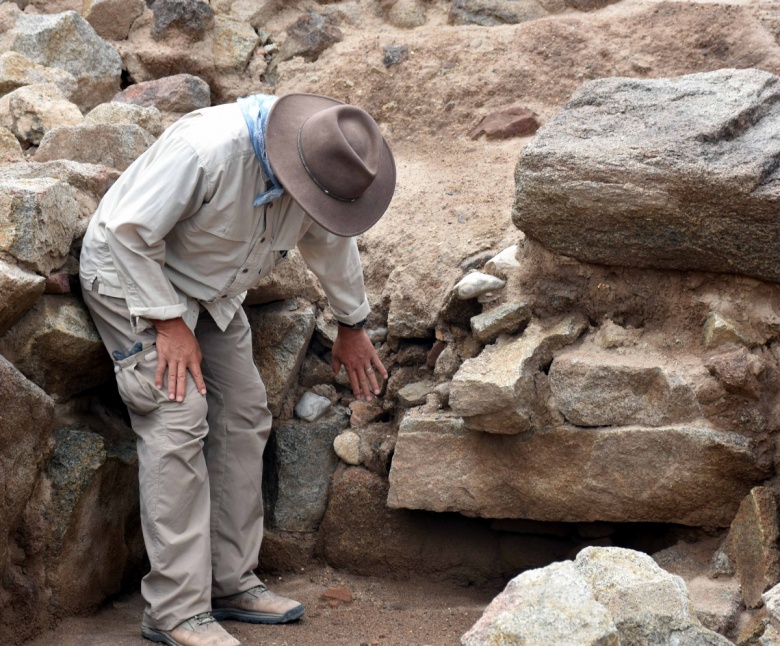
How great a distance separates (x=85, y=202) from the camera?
3.51 meters

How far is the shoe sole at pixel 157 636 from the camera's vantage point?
10.0ft

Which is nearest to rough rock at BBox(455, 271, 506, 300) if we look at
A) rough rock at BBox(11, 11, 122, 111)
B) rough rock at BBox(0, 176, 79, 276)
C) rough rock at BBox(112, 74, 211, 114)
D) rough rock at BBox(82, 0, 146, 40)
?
rough rock at BBox(0, 176, 79, 276)

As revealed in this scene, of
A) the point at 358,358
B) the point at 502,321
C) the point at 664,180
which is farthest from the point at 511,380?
the point at 664,180

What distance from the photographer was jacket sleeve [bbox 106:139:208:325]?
289 cm

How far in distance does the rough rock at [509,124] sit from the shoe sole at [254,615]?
7.94 feet

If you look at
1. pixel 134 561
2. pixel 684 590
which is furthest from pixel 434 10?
pixel 684 590

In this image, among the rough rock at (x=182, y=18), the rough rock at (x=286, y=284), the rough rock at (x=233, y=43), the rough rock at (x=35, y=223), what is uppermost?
the rough rock at (x=182, y=18)

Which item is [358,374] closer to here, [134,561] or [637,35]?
[134,561]

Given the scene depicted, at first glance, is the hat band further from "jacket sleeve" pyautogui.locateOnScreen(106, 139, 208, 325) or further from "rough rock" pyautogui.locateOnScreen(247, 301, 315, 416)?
"rough rock" pyautogui.locateOnScreen(247, 301, 315, 416)

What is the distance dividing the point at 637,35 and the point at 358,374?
7.82 feet

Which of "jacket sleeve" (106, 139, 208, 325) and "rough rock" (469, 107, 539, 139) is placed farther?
"rough rock" (469, 107, 539, 139)

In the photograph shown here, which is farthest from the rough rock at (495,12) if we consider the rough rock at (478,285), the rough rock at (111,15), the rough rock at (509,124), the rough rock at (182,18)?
the rough rock at (478,285)

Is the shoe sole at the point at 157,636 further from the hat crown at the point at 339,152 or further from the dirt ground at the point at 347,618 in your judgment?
the hat crown at the point at 339,152

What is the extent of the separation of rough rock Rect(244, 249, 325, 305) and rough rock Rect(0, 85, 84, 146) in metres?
1.24
